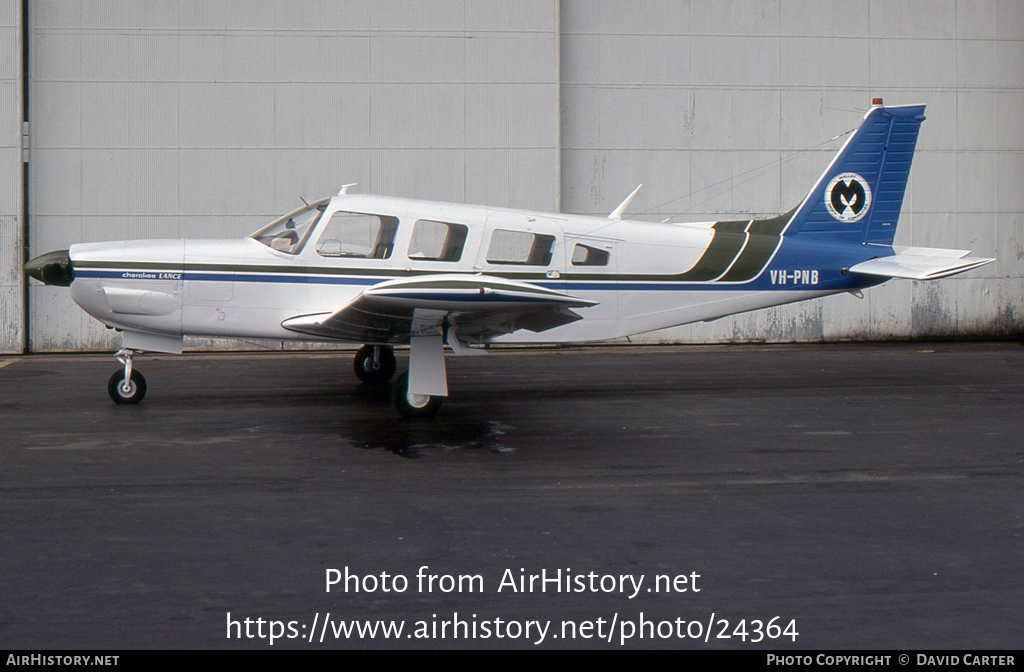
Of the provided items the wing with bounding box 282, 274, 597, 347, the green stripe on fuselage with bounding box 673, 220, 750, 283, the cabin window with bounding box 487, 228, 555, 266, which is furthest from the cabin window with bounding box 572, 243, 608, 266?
the wing with bounding box 282, 274, 597, 347

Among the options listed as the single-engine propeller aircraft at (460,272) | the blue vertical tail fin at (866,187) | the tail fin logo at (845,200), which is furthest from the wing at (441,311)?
the tail fin logo at (845,200)

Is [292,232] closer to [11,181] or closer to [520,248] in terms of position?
[520,248]

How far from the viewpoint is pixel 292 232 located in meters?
9.55

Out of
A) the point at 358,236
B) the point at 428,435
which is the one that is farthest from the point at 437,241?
the point at 428,435

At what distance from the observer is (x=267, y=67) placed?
15.4 meters

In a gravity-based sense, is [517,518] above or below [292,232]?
below

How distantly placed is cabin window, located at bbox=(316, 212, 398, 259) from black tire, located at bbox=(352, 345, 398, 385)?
1789mm

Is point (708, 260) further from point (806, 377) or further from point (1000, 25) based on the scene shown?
point (1000, 25)

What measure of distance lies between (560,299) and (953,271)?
4.99 metres

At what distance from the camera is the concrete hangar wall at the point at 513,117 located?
15133 millimetres

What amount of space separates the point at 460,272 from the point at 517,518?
435 cm

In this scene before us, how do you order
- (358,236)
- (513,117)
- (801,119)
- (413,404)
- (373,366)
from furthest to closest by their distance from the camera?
(801,119), (513,117), (373,366), (358,236), (413,404)

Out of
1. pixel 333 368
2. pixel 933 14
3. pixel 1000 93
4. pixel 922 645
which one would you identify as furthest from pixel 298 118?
pixel 922 645

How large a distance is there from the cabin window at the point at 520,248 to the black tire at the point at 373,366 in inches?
80.2
